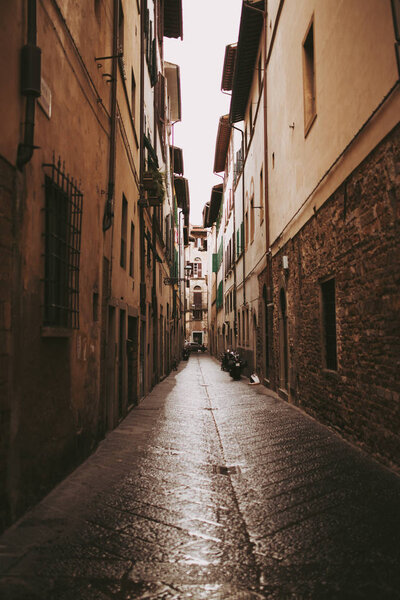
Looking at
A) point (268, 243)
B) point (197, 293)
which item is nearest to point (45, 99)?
point (268, 243)

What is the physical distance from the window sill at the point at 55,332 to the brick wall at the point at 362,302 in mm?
2996

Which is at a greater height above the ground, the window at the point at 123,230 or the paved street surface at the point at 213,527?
the window at the point at 123,230

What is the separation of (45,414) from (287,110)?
8535mm

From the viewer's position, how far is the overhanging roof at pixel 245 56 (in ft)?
47.0

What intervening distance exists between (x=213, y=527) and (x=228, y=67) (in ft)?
64.3

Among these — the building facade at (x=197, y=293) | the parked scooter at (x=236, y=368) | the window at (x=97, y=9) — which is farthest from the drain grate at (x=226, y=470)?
the building facade at (x=197, y=293)

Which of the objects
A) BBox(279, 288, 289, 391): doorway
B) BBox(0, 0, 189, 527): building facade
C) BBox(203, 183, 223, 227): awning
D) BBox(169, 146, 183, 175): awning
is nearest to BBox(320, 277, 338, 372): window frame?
BBox(0, 0, 189, 527): building facade

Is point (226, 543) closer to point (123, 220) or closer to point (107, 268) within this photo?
point (107, 268)

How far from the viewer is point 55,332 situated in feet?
14.1

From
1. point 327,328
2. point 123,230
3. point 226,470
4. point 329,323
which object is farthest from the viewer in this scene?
point 123,230

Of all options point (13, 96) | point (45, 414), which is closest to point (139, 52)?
point (13, 96)

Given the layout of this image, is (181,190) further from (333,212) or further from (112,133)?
(333,212)

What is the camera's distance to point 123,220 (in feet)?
30.3

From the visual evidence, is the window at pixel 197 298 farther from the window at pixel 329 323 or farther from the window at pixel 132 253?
the window at pixel 329 323
